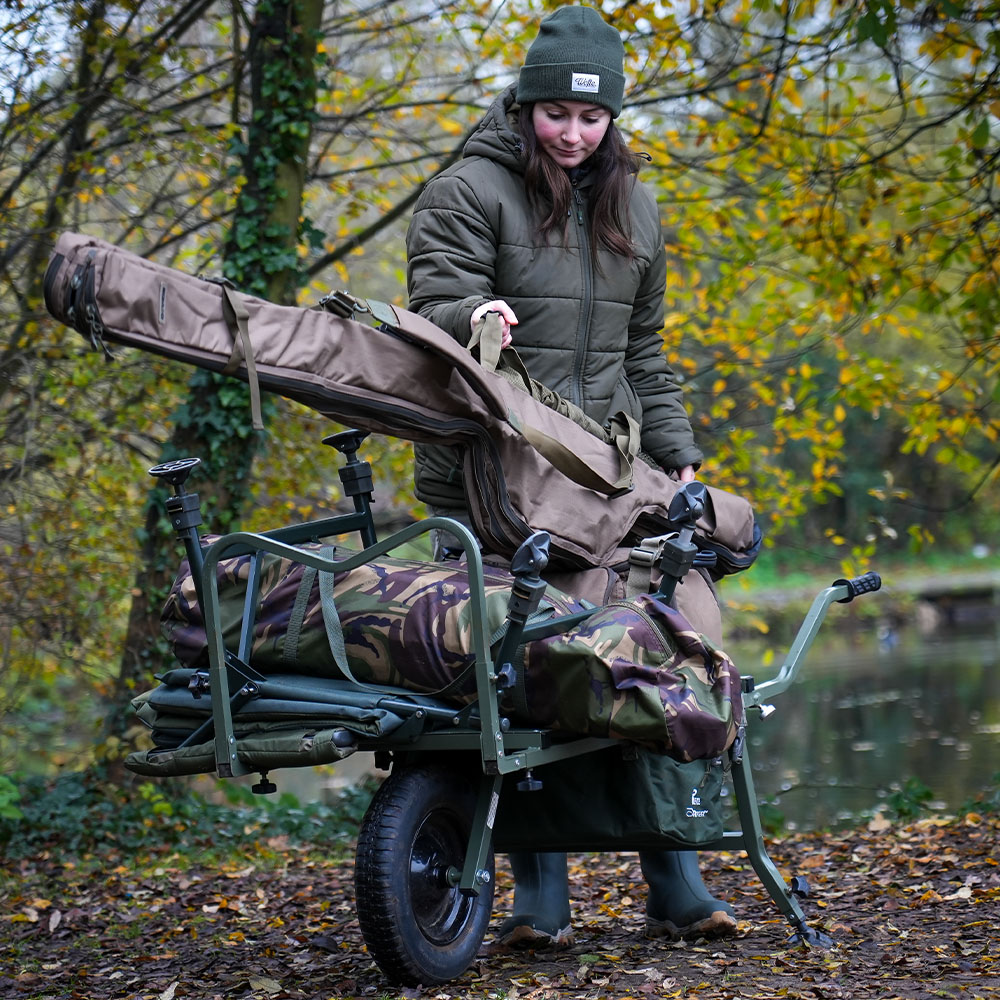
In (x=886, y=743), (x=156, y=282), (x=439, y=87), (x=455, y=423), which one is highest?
(x=439, y=87)

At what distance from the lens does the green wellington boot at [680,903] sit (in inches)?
133

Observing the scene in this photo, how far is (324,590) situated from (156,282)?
29.8 inches

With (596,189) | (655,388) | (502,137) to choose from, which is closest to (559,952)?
(655,388)

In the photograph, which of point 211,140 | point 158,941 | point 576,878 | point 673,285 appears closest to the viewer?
point 158,941

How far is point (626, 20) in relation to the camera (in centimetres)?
654

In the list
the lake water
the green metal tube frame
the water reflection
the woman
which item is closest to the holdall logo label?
the green metal tube frame

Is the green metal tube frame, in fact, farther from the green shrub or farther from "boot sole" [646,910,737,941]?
the green shrub

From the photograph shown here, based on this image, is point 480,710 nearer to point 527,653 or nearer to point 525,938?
point 527,653

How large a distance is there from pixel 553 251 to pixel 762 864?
1696 millimetres

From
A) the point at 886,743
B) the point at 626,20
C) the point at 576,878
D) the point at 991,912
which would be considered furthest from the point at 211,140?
the point at 886,743

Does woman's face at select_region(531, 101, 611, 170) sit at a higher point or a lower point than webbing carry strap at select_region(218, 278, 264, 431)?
higher

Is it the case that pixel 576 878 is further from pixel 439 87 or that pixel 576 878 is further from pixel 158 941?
pixel 439 87

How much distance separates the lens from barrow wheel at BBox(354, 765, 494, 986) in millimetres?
2658

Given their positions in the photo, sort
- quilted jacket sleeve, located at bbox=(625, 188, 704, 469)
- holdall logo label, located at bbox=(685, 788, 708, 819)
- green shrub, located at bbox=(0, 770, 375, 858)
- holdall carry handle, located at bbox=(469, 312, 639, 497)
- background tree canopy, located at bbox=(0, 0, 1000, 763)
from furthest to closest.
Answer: background tree canopy, located at bbox=(0, 0, 1000, 763)
green shrub, located at bbox=(0, 770, 375, 858)
quilted jacket sleeve, located at bbox=(625, 188, 704, 469)
holdall logo label, located at bbox=(685, 788, 708, 819)
holdall carry handle, located at bbox=(469, 312, 639, 497)
